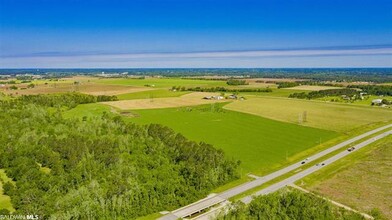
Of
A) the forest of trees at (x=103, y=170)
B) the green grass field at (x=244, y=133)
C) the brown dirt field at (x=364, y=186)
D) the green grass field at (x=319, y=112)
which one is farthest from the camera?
the green grass field at (x=319, y=112)

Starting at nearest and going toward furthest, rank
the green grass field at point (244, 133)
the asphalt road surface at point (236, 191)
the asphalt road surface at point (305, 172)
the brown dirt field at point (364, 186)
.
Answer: the asphalt road surface at point (236, 191), the brown dirt field at point (364, 186), the asphalt road surface at point (305, 172), the green grass field at point (244, 133)

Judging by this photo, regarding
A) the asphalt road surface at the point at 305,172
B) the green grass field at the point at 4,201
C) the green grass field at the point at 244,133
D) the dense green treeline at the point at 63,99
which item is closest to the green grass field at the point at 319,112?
the green grass field at the point at 244,133

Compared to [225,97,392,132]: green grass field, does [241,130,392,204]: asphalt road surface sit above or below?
below

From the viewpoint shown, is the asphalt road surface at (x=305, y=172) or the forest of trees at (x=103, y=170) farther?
the asphalt road surface at (x=305, y=172)

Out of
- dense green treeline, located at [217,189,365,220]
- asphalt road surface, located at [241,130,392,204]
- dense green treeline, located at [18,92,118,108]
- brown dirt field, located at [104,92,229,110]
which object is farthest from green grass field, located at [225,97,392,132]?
dense green treeline, located at [217,189,365,220]

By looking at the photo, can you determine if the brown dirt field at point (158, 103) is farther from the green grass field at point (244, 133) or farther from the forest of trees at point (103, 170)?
the forest of trees at point (103, 170)

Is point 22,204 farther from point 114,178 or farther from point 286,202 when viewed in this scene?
point 286,202

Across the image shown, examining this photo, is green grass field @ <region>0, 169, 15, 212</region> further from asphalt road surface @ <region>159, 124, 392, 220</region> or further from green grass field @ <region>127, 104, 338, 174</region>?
green grass field @ <region>127, 104, 338, 174</region>

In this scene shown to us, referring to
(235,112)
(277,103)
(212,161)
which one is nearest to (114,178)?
(212,161)
